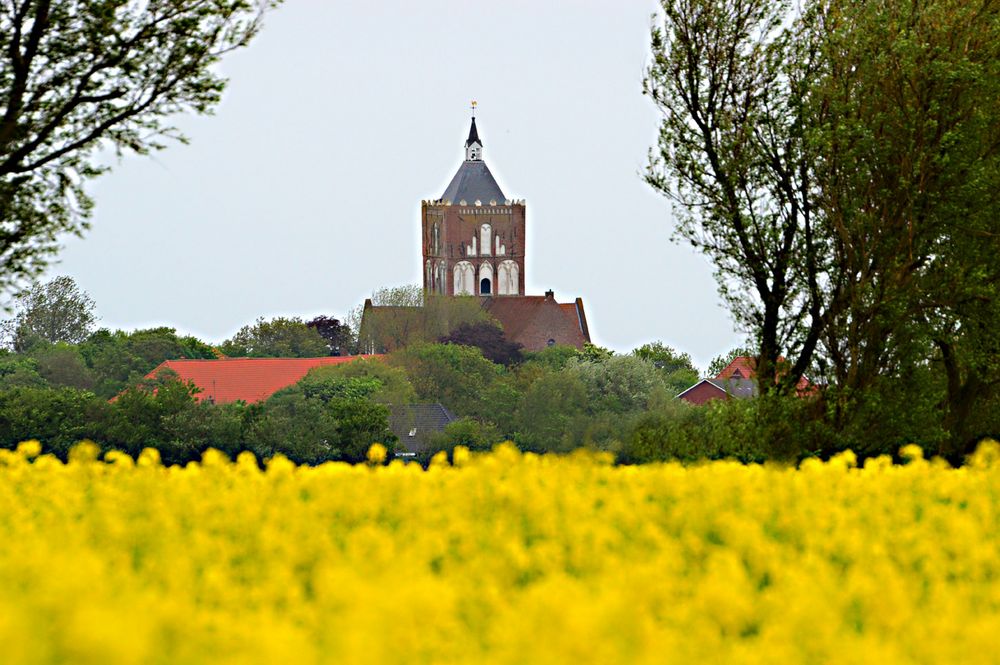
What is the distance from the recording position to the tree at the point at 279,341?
143m

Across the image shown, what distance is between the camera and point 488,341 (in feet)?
458

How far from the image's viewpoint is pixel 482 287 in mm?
181750

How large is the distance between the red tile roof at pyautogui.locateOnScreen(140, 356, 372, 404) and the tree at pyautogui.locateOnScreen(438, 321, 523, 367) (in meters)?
16.7

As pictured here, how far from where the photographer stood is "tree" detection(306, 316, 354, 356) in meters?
148

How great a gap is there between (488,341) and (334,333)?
57.0ft

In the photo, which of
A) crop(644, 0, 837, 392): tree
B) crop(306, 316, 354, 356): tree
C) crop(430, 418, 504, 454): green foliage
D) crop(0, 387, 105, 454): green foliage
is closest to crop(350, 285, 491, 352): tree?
crop(306, 316, 354, 356): tree

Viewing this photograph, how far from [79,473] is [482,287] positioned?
6676 inches

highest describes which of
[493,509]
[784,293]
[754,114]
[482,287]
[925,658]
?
[482,287]

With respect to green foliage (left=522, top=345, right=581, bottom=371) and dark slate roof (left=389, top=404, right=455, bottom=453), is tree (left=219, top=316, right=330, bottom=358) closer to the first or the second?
green foliage (left=522, top=345, right=581, bottom=371)

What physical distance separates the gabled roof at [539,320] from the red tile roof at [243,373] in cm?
4095

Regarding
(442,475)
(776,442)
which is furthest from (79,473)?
(776,442)

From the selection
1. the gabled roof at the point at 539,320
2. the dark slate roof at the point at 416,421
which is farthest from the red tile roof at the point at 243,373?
the gabled roof at the point at 539,320

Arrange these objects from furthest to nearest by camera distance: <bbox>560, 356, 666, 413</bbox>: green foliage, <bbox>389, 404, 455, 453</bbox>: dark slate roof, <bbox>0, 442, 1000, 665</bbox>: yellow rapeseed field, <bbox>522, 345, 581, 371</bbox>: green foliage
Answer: <bbox>522, 345, 581, 371</bbox>: green foliage → <bbox>560, 356, 666, 413</bbox>: green foliage → <bbox>389, 404, 455, 453</bbox>: dark slate roof → <bbox>0, 442, 1000, 665</bbox>: yellow rapeseed field

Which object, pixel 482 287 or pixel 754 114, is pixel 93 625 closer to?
pixel 754 114
